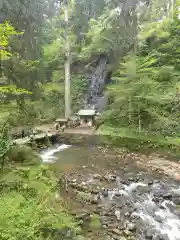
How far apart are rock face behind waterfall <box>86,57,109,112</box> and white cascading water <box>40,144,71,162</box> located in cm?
822

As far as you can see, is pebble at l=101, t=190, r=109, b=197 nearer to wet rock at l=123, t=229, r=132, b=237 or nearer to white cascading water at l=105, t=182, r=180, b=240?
white cascading water at l=105, t=182, r=180, b=240

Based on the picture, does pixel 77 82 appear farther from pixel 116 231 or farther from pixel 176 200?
pixel 116 231

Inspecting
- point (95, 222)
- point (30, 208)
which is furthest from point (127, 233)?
point (30, 208)

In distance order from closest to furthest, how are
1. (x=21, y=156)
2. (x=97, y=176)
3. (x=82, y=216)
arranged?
1. (x=82, y=216)
2. (x=21, y=156)
3. (x=97, y=176)

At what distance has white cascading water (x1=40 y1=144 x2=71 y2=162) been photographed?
11.4 m

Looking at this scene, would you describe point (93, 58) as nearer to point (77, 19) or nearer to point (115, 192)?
point (77, 19)

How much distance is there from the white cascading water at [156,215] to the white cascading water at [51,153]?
4.12 meters

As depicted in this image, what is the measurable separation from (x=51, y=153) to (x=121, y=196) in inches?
216

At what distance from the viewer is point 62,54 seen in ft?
66.5

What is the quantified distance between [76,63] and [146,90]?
1539 cm

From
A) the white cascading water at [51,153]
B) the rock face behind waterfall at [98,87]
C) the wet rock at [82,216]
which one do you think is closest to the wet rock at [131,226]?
the wet rock at [82,216]

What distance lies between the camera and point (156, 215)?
23.0ft

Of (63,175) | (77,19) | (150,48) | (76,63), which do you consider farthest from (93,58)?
(63,175)

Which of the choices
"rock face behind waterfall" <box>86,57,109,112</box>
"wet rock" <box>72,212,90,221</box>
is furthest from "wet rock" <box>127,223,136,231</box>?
"rock face behind waterfall" <box>86,57,109,112</box>
